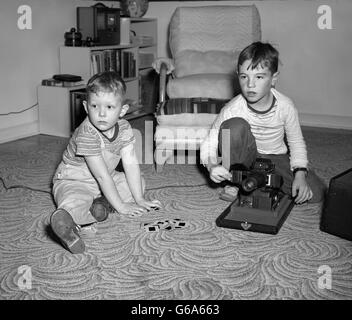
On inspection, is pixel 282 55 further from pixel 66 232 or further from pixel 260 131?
pixel 66 232

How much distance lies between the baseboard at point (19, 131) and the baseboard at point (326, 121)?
200cm

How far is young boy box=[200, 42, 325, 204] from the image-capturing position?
5.97ft

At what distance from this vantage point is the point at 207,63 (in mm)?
3045

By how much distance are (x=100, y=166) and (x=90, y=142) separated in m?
0.09

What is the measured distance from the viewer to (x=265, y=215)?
173 centimetres

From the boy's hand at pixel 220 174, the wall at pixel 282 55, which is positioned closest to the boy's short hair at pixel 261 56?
the boy's hand at pixel 220 174

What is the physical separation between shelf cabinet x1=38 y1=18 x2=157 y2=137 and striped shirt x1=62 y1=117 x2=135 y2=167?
1.46 m

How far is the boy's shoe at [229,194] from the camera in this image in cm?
201

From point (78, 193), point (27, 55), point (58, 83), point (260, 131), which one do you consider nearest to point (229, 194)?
point (260, 131)

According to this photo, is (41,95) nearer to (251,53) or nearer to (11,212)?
(11,212)

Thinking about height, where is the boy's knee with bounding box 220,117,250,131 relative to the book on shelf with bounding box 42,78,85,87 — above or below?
below

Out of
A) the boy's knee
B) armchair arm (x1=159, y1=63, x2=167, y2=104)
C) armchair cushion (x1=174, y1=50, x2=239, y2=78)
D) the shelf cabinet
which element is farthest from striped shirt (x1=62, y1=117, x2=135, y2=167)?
the shelf cabinet

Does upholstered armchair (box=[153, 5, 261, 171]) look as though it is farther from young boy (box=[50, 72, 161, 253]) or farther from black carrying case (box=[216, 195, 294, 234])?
black carrying case (box=[216, 195, 294, 234])

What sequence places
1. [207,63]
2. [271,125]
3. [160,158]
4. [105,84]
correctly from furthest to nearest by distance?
[207,63] → [160,158] → [271,125] → [105,84]
